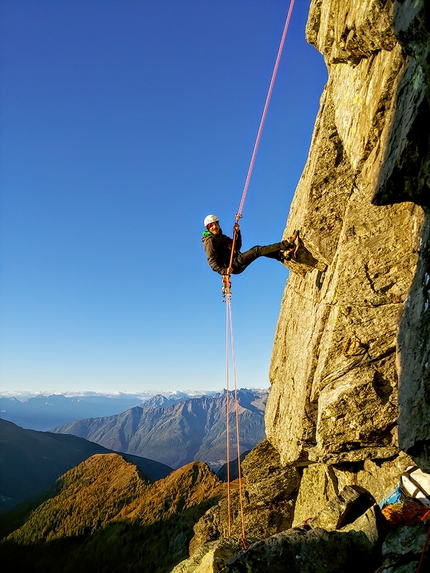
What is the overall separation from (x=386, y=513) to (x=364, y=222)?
26.8 ft

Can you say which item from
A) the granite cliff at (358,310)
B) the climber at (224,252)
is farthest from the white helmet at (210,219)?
the granite cliff at (358,310)

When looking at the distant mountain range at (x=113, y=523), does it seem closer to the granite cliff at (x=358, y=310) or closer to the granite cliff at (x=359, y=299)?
the granite cliff at (x=358, y=310)

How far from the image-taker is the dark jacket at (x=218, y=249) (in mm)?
15320

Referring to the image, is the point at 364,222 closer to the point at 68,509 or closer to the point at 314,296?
the point at 314,296

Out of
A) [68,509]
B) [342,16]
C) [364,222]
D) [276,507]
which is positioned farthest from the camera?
[68,509]

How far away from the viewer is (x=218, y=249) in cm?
1552

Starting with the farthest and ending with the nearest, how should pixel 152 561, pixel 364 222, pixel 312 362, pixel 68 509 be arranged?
1. pixel 68 509
2. pixel 152 561
3. pixel 312 362
4. pixel 364 222

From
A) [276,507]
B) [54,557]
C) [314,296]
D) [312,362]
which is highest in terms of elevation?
[314,296]

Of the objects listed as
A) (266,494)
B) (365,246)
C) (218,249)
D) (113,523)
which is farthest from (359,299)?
(113,523)

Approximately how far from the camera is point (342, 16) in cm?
1058

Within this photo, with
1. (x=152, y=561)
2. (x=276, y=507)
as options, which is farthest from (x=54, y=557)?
(x=276, y=507)

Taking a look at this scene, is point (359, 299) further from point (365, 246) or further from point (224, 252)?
point (224, 252)

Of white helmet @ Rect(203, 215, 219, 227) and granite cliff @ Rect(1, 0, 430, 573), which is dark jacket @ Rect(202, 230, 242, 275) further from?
granite cliff @ Rect(1, 0, 430, 573)

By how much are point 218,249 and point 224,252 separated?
30 cm
